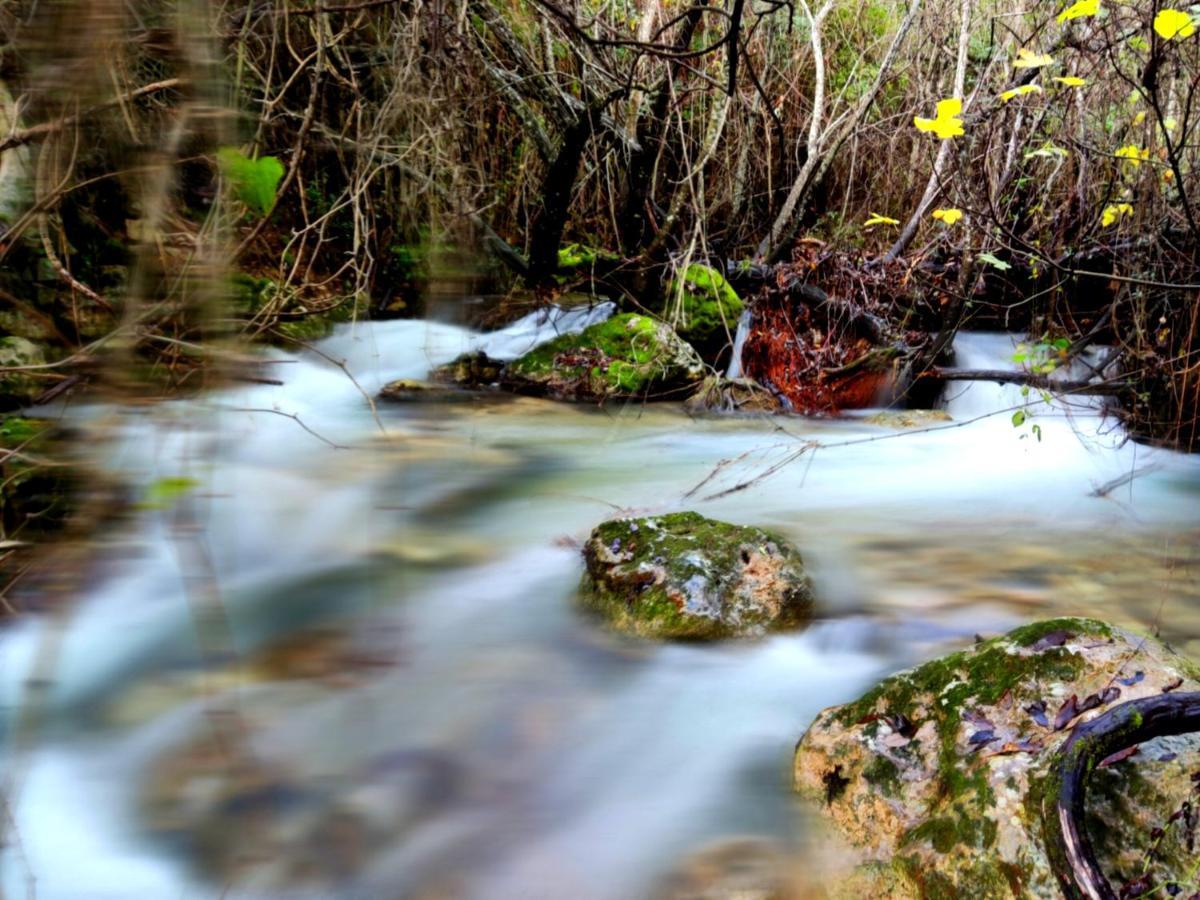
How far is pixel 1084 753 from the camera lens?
1533mm

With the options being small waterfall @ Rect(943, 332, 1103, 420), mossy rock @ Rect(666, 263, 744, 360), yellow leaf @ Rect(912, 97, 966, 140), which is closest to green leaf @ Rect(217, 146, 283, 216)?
yellow leaf @ Rect(912, 97, 966, 140)

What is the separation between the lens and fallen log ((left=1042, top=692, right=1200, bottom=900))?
56.1 inches

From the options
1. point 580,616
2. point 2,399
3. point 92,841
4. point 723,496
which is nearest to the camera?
point 92,841

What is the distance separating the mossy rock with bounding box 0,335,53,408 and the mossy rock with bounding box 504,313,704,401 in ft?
9.42

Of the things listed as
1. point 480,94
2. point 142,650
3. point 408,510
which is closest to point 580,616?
point 408,510

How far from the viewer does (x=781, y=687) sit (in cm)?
260

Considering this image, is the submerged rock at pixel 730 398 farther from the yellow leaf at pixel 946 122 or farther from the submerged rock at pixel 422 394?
the yellow leaf at pixel 946 122

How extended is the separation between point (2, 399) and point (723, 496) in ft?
10.5

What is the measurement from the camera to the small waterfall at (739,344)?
6066 mm

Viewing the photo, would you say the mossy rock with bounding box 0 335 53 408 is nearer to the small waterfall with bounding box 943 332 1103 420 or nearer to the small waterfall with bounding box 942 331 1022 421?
the small waterfall with bounding box 943 332 1103 420

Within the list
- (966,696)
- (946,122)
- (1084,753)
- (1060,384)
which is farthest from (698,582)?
(1060,384)

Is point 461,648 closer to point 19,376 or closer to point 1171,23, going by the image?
point 19,376

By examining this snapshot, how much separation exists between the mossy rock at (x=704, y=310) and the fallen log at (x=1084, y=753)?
183 inches

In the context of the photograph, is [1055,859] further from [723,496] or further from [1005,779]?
[723,496]
